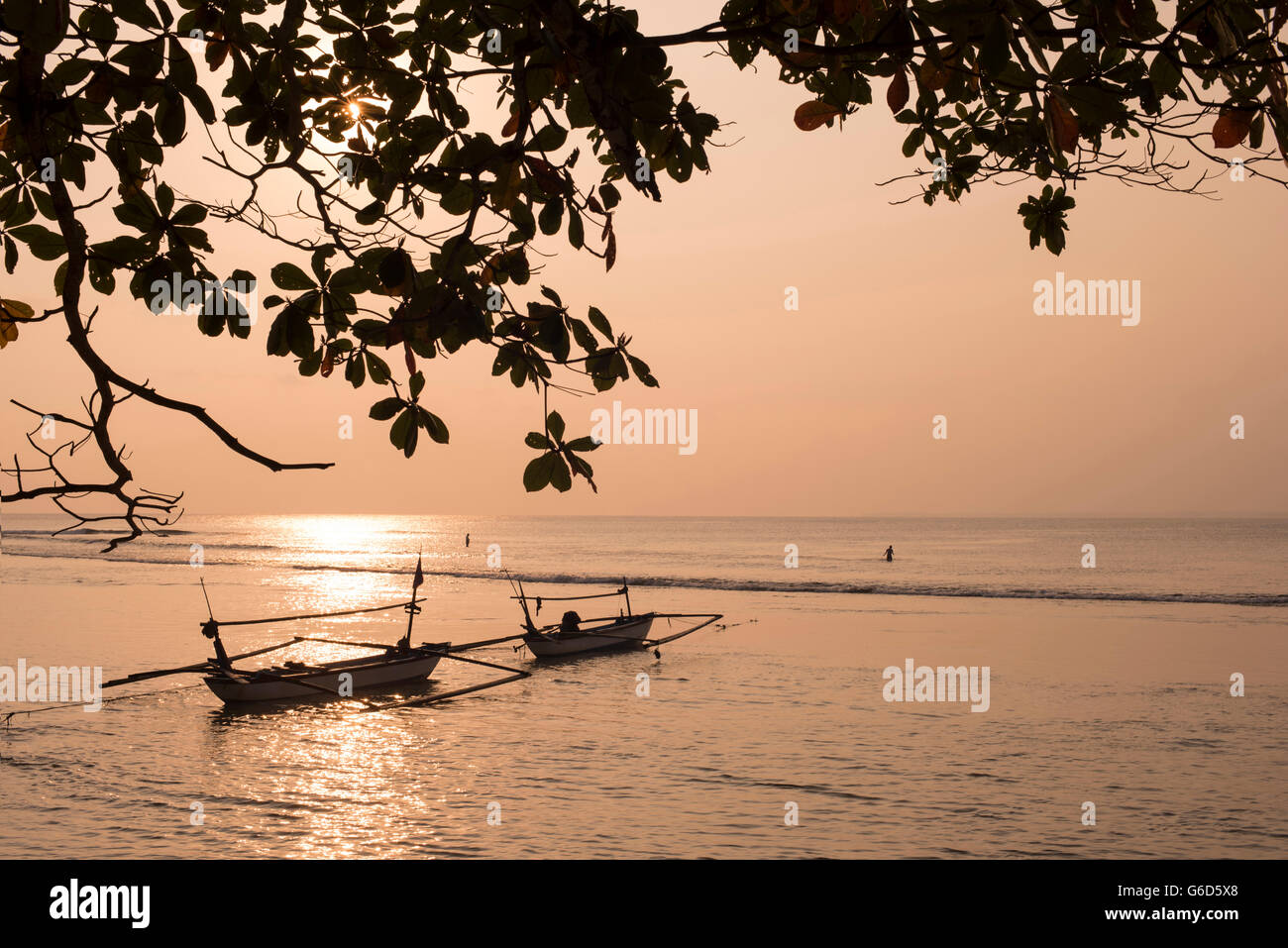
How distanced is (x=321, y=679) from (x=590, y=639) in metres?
10.8

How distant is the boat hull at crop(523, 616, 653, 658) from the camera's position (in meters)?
30.4

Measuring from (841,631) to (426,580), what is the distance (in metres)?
37.9

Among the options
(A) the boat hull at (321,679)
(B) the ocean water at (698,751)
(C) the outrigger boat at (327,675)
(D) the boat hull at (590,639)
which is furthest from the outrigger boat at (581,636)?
(A) the boat hull at (321,679)

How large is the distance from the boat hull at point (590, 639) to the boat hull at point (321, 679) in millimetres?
5221

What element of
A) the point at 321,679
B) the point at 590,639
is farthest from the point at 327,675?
the point at 590,639

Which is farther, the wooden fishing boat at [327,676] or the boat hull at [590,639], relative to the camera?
the boat hull at [590,639]

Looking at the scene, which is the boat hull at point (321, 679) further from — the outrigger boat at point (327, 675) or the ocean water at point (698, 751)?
the ocean water at point (698, 751)

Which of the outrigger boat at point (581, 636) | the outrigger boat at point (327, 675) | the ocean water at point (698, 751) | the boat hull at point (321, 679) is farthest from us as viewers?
the outrigger boat at point (581, 636)

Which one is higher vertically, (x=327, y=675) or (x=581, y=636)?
(x=327, y=675)

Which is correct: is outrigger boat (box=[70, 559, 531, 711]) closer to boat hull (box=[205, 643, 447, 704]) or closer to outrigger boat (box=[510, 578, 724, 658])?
boat hull (box=[205, 643, 447, 704])

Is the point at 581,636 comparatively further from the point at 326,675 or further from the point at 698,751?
the point at 698,751

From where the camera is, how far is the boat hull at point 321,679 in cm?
2116

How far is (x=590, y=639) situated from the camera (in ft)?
103

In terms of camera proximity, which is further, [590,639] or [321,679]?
[590,639]
